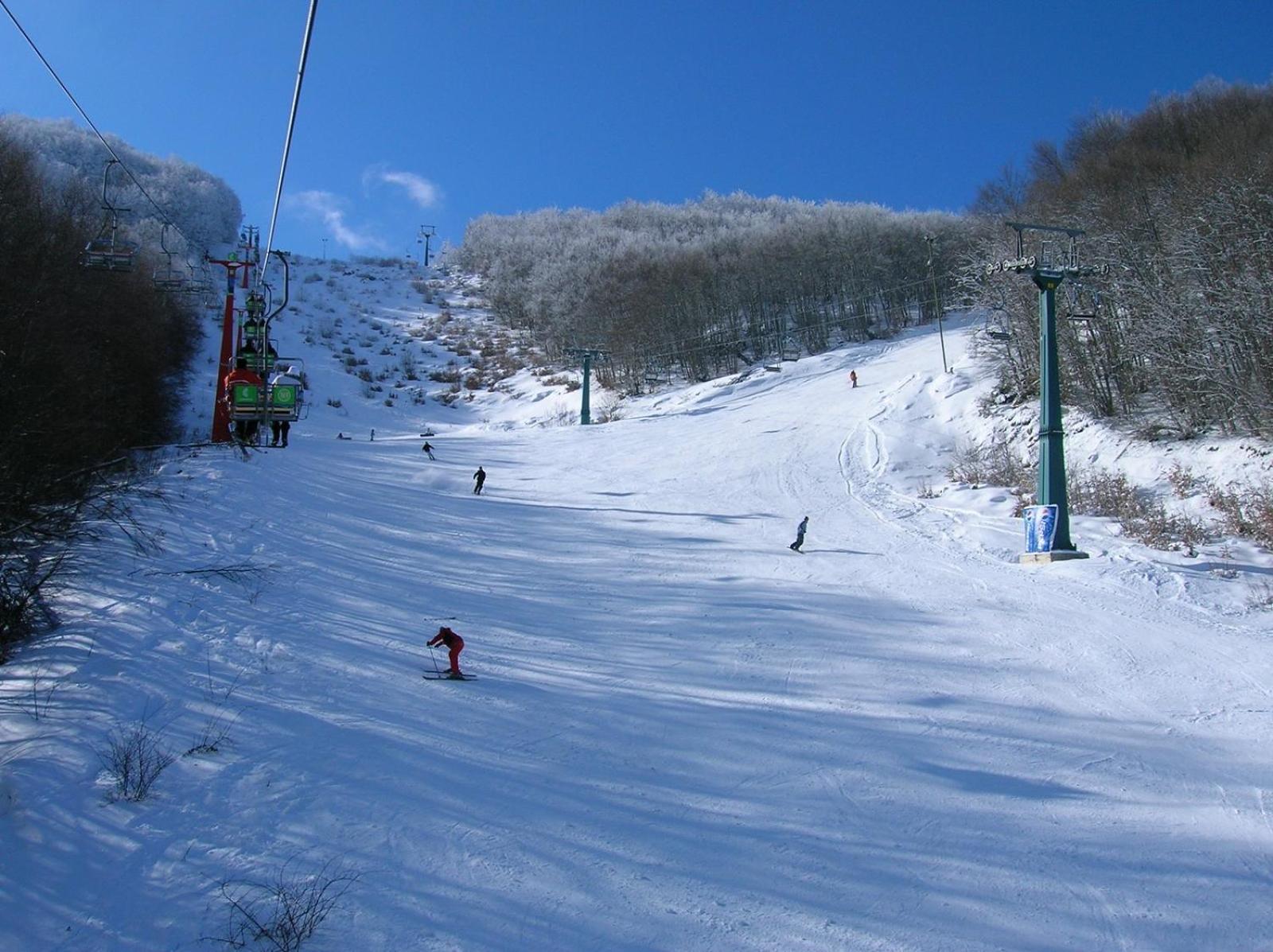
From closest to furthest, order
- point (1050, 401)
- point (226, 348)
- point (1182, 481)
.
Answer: point (1050, 401)
point (1182, 481)
point (226, 348)

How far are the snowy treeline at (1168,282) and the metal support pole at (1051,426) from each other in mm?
605

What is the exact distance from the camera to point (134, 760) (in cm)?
618

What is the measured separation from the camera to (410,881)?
506 cm

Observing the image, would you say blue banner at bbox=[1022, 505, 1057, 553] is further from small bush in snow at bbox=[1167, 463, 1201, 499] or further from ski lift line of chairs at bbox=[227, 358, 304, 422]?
ski lift line of chairs at bbox=[227, 358, 304, 422]

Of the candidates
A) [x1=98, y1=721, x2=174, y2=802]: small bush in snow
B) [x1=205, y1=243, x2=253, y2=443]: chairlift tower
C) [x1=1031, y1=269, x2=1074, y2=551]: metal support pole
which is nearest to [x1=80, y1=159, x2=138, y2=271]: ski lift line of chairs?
[x1=205, y1=243, x2=253, y2=443]: chairlift tower

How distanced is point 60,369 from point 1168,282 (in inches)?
977

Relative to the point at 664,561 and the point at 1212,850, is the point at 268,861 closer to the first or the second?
the point at 1212,850

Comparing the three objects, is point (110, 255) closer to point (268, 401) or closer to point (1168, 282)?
point (268, 401)

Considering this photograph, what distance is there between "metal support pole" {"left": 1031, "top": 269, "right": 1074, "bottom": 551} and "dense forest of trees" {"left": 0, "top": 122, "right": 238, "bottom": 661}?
14.5 meters

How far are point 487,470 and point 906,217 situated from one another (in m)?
65.3

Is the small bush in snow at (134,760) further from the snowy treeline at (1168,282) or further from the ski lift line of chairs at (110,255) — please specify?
the snowy treeline at (1168,282)

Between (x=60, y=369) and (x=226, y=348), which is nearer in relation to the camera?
(x=60, y=369)

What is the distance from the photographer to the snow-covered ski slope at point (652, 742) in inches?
192

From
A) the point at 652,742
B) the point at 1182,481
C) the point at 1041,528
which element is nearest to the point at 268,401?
the point at 652,742
